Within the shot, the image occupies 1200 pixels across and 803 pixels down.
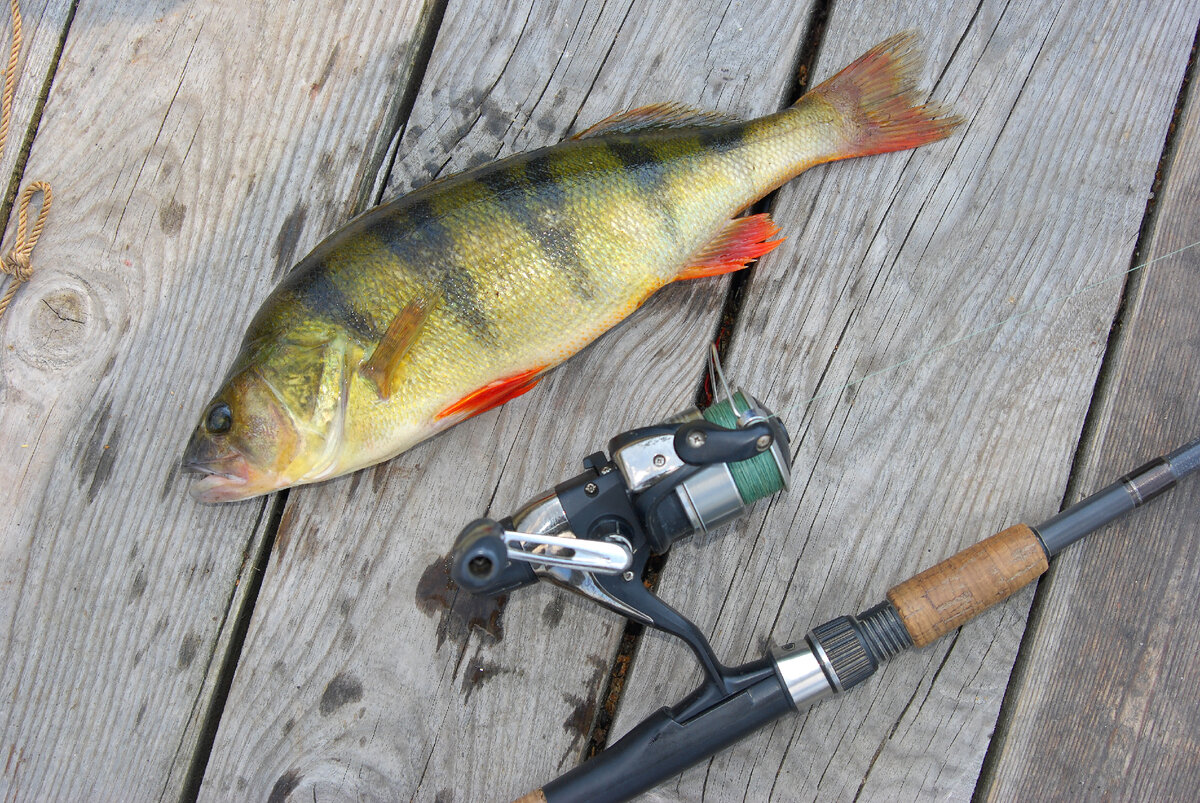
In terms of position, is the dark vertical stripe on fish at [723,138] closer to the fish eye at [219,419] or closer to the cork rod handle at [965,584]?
the cork rod handle at [965,584]

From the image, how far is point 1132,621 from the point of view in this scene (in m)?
2.14

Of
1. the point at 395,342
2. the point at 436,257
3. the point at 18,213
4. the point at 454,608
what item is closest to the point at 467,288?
the point at 436,257

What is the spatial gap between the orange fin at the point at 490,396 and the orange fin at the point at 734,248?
0.54 metres

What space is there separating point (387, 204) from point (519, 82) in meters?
0.65

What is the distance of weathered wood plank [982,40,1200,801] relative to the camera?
2.09 meters

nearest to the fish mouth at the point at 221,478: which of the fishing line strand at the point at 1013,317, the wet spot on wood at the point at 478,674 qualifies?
the wet spot on wood at the point at 478,674

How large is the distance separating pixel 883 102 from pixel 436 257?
1.41m

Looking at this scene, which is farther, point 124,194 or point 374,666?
point 124,194

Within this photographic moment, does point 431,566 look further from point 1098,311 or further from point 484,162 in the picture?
point 1098,311

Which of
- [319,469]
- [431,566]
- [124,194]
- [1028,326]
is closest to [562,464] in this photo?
[431,566]

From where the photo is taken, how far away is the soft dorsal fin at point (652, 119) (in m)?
2.17

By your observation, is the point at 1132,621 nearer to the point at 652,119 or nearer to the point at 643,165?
the point at 643,165

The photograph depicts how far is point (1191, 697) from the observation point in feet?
6.88

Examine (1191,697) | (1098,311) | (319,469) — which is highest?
(319,469)
